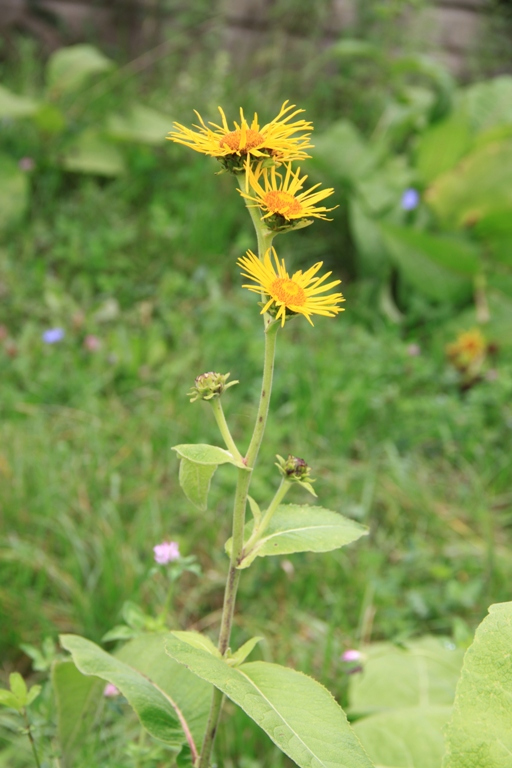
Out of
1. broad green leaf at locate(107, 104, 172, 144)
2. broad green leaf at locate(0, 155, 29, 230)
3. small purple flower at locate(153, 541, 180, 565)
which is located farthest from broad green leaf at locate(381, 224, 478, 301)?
small purple flower at locate(153, 541, 180, 565)

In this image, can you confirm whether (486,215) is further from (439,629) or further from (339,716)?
(339,716)

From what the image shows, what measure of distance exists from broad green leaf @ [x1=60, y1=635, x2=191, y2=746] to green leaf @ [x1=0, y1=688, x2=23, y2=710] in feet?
0.31

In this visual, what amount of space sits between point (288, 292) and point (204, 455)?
0.21 meters

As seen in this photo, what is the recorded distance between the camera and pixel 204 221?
3305 mm

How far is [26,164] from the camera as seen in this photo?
10.9 feet

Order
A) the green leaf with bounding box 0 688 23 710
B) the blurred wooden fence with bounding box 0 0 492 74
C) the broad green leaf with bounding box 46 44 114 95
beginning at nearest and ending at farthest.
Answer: the green leaf with bounding box 0 688 23 710
the broad green leaf with bounding box 46 44 114 95
the blurred wooden fence with bounding box 0 0 492 74

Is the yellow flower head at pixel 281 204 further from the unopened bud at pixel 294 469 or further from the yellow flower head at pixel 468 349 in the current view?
the yellow flower head at pixel 468 349

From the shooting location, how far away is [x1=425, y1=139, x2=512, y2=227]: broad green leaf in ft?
10.7

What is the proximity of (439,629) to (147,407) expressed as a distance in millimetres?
1079

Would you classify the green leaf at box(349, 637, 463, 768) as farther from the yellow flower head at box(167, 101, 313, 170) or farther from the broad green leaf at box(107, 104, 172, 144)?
the broad green leaf at box(107, 104, 172, 144)

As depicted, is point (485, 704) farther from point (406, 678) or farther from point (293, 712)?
point (406, 678)

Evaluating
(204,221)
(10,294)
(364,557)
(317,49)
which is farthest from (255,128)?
(317,49)

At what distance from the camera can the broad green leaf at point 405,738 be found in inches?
46.0

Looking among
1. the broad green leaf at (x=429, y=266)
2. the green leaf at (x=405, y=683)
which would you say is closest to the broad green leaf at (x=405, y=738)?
the green leaf at (x=405, y=683)
